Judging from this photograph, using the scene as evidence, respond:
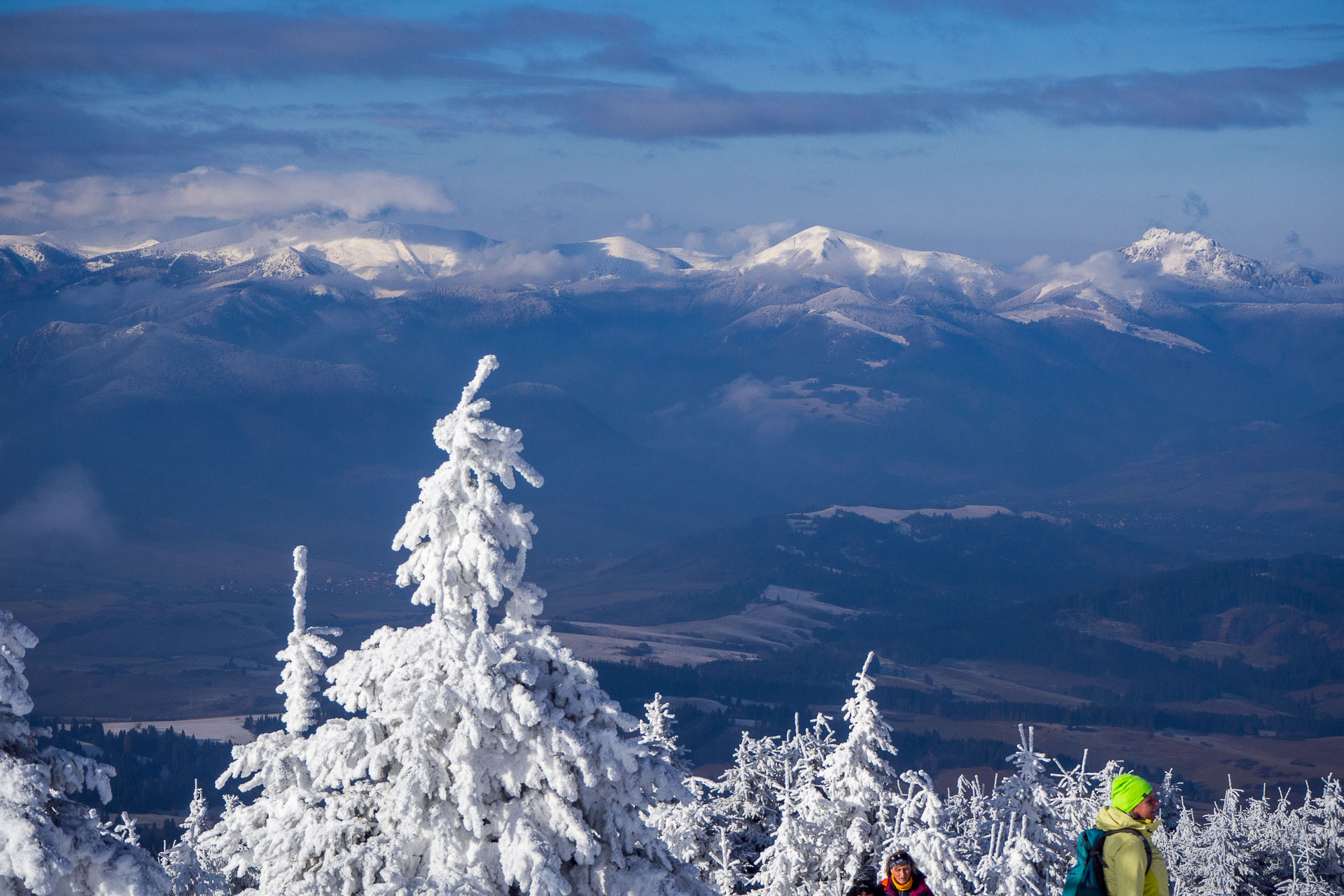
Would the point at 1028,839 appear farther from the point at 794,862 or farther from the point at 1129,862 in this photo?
Result: the point at 1129,862

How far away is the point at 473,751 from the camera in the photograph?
16.6 metres

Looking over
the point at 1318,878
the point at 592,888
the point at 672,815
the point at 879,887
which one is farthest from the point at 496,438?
the point at 1318,878

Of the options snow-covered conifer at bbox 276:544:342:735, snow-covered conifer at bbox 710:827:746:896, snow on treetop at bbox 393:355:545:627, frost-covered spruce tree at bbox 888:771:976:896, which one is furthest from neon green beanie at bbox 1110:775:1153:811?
snow-covered conifer at bbox 710:827:746:896

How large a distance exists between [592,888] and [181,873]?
5312 mm

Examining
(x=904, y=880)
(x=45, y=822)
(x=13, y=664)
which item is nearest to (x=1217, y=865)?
(x=904, y=880)

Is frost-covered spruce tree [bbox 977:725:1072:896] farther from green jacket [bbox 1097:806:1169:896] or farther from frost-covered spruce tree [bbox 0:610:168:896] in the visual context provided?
frost-covered spruce tree [bbox 0:610:168:896]

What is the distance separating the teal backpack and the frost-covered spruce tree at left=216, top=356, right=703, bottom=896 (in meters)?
5.60

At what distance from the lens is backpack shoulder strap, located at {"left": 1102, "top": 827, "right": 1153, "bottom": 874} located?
496 inches

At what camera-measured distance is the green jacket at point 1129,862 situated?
12.6 metres

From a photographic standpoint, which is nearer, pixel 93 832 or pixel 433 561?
pixel 93 832

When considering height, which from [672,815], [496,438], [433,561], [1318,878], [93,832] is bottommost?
[1318,878]

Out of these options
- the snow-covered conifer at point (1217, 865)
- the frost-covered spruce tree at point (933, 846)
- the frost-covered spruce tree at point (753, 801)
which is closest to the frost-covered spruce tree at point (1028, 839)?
the frost-covered spruce tree at point (933, 846)

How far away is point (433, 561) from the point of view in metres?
17.0

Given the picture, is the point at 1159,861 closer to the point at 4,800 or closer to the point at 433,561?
the point at 433,561
